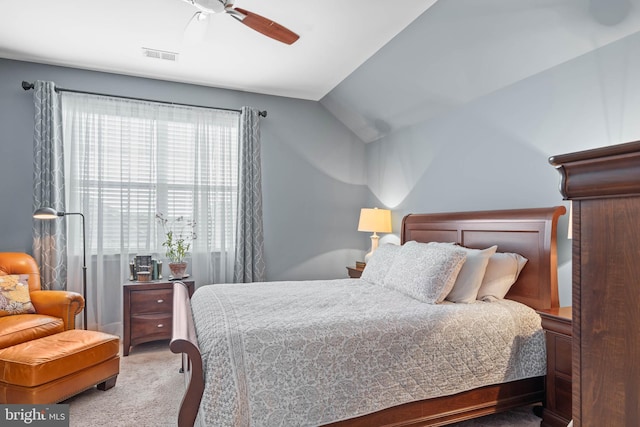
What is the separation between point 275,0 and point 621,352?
9.03 feet

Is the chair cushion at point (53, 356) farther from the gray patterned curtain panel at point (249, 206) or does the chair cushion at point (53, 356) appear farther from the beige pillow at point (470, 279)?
the beige pillow at point (470, 279)

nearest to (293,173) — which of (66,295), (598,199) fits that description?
(66,295)

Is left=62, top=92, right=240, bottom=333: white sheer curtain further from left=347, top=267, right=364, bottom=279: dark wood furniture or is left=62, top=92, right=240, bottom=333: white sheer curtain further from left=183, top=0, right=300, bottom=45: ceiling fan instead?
left=183, top=0, right=300, bottom=45: ceiling fan

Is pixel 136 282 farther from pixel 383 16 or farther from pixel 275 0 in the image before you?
pixel 383 16

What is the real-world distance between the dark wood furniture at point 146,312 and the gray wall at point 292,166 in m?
1.17

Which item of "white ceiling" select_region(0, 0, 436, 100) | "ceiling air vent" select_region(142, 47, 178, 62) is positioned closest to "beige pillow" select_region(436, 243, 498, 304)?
"white ceiling" select_region(0, 0, 436, 100)

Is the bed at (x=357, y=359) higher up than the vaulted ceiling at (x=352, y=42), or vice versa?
the vaulted ceiling at (x=352, y=42)

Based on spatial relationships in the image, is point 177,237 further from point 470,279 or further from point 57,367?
point 470,279

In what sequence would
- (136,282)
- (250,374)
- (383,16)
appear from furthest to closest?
(136,282), (383,16), (250,374)

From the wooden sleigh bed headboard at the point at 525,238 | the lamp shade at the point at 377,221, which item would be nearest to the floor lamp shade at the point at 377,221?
the lamp shade at the point at 377,221

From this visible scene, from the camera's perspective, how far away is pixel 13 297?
281 cm

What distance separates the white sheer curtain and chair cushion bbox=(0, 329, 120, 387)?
1.26 m

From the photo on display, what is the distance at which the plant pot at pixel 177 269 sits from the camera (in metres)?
3.70

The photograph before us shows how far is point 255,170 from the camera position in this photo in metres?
4.24
